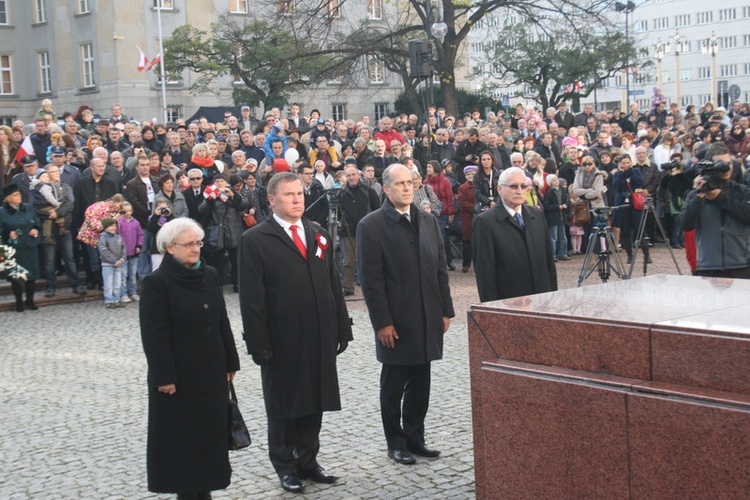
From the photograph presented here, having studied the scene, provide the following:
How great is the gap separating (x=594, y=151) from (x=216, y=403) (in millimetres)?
15793

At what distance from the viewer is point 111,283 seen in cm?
1558

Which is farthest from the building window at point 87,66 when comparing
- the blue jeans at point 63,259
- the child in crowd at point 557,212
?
the child in crowd at point 557,212

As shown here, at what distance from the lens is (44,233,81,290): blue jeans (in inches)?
636

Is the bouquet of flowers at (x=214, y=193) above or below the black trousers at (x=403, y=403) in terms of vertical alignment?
above

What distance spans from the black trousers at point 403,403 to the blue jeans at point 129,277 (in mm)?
9409

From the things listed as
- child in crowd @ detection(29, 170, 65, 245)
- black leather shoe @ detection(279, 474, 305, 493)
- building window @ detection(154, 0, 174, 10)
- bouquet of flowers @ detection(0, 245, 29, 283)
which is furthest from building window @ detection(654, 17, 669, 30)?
black leather shoe @ detection(279, 474, 305, 493)

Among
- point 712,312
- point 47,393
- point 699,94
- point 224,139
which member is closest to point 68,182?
point 224,139

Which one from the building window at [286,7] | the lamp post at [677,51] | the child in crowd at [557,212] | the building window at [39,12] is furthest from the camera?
the lamp post at [677,51]

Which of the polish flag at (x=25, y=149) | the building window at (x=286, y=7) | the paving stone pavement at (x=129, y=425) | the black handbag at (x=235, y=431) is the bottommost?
the paving stone pavement at (x=129, y=425)

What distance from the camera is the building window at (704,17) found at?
11244cm

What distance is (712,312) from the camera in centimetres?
483

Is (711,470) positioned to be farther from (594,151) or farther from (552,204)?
(594,151)

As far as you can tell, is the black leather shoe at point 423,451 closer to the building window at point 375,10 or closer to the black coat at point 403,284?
the black coat at point 403,284

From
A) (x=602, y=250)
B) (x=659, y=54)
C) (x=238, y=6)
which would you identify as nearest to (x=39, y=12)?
(x=238, y=6)
